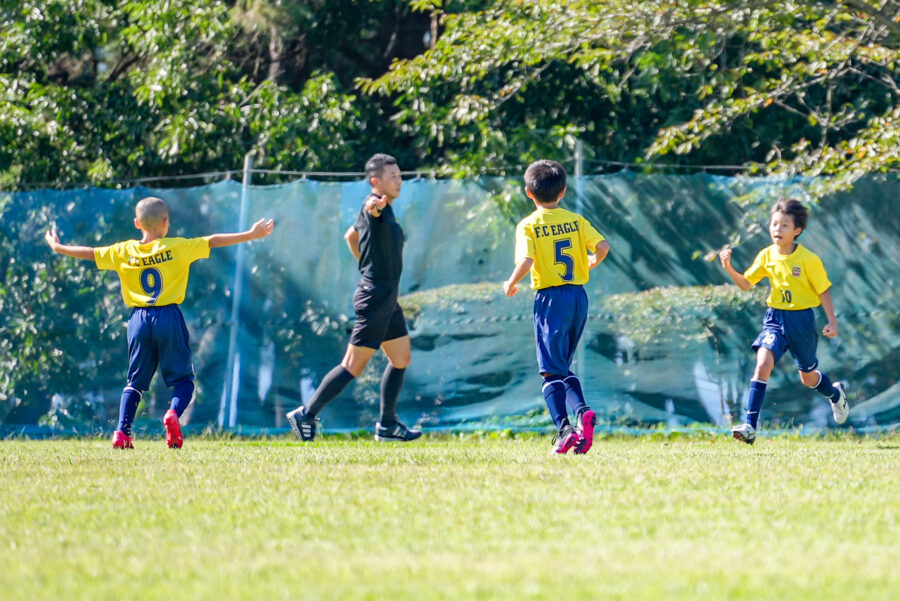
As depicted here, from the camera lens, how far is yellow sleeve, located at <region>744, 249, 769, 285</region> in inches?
307

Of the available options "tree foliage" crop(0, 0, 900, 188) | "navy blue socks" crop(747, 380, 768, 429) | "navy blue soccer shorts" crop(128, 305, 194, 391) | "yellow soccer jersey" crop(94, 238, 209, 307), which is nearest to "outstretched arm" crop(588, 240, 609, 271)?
"navy blue socks" crop(747, 380, 768, 429)

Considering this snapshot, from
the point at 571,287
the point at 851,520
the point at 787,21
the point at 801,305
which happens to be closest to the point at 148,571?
the point at 851,520

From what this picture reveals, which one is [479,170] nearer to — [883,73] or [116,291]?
[116,291]

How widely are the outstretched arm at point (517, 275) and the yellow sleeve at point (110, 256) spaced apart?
7.97 ft

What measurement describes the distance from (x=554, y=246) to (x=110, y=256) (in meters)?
2.71

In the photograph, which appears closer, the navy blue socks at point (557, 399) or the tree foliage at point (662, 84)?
the navy blue socks at point (557, 399)

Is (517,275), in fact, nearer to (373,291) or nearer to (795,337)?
(373,291)

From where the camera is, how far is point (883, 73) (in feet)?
35.7

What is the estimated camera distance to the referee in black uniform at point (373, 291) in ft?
25.0

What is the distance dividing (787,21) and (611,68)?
7.25ft

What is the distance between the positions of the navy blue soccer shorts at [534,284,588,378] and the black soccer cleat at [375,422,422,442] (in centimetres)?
158

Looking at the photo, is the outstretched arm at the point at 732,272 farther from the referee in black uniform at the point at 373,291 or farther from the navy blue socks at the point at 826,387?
the referee in black uniform at the point at 373,291

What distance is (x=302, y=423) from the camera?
25.0 ft

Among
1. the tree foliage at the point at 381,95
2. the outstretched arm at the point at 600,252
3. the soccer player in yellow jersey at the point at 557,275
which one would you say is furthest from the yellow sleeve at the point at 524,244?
the tree foliage at the point at 381,95
